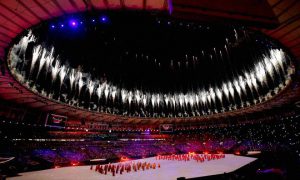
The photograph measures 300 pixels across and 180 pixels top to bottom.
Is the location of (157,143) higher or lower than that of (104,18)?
lower

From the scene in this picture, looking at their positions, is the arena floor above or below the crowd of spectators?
below

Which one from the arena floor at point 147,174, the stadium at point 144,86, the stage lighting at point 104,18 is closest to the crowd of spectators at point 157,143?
the stadium at point 144,86

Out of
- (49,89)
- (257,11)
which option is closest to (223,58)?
(49,89)

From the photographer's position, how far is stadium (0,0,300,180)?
16.7 ft

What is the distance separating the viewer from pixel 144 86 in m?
22.8

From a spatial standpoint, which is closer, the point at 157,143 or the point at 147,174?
the point at 147,174

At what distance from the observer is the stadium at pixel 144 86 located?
509 cm

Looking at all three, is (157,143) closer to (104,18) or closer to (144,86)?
(144,86)

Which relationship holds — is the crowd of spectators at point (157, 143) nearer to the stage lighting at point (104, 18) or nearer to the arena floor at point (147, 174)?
the arena floor at point (147, 174)

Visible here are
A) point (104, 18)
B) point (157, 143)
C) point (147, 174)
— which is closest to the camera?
point (104, 18)

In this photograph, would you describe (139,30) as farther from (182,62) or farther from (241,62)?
(241,62)

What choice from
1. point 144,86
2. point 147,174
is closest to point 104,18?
point 147,174

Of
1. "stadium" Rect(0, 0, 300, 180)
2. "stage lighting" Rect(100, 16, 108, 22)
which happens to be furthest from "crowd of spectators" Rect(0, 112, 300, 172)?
"stage lighting" Rect(100, 16, 108, 22)

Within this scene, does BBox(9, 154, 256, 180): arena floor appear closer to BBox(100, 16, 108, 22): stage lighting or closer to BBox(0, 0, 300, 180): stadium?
BBox(0, 0, 300, 180): stadium
